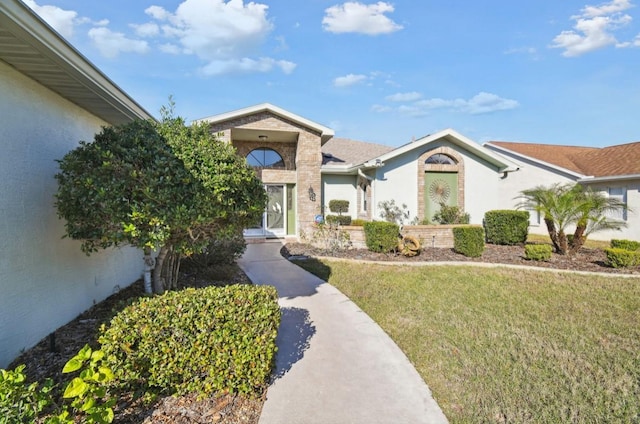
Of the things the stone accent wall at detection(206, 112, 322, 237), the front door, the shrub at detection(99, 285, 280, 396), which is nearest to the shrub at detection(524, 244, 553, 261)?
the front door

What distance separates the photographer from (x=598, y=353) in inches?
175

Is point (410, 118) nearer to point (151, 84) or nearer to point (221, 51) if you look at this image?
point (221, 51)

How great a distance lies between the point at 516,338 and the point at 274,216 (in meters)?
11.8

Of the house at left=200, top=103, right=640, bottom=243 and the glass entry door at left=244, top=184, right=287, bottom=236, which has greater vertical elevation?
the house at left=200, top=103, right=640, bottom=243

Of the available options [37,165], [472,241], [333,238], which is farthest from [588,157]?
[37,165]

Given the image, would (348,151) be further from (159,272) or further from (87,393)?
(87,393)

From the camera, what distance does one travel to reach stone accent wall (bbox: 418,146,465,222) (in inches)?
605

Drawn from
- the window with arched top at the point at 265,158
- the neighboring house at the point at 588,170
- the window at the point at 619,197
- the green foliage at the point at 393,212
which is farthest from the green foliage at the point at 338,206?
the window at the point at 619,197

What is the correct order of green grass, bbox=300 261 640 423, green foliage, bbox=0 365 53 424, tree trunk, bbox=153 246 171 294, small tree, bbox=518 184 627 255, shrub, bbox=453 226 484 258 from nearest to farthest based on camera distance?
1. green foliage, bbox=0 365 53 424
2. green grass, bbox=300 261 640 423
3. tree trunk, bbox=153 246 171 294
4. small tree, bbox=518 184 627 255
5. shrub, bbox=453 226 484 258

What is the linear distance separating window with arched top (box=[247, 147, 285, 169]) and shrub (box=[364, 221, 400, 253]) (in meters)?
6.10

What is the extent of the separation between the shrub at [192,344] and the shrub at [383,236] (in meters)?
7.90

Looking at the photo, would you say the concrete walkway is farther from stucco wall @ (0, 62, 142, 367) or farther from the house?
the house

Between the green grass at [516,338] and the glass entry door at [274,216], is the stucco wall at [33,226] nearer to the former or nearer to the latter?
the green grass at [516,338]

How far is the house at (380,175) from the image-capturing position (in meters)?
14.1
